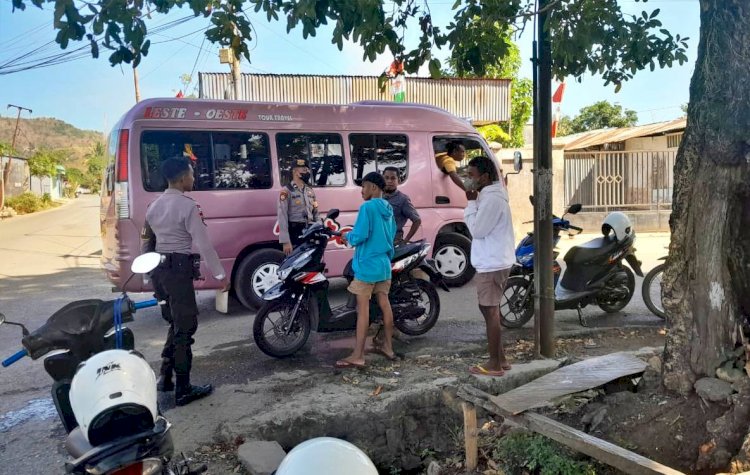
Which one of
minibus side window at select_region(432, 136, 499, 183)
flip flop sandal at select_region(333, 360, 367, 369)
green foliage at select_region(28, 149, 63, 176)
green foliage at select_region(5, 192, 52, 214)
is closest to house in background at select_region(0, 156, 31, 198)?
green foliage at select_region(28, 149, 63, 176)

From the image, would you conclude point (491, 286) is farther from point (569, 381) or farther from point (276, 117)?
point (276, 117)

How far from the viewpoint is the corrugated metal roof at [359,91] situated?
1445cm

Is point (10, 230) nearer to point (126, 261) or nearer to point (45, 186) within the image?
point (126, 261)

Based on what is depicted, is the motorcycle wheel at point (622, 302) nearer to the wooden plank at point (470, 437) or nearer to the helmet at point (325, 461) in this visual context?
the wooden plank at point (470, 437)

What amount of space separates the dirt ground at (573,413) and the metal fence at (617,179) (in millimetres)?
8816

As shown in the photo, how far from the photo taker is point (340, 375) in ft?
15.8

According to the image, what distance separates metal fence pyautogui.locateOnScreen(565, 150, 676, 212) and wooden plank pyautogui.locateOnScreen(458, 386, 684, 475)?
11575 mm

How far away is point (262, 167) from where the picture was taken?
7.26 m

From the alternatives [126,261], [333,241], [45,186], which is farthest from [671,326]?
[45,186]

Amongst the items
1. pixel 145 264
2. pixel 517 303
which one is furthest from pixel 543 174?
pixel 145 264

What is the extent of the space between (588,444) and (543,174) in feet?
8.17

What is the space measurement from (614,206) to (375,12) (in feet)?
38.6

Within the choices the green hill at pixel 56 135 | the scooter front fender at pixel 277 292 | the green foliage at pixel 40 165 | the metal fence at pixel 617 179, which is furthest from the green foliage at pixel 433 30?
the green hill at pixel 56 135

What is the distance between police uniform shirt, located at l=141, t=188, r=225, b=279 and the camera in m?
4.20
